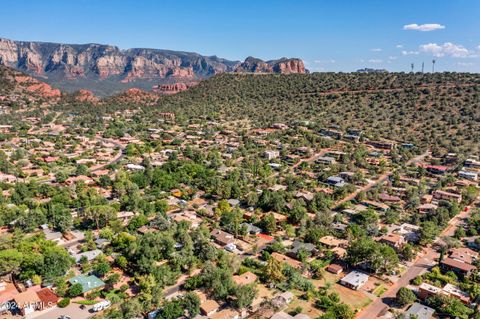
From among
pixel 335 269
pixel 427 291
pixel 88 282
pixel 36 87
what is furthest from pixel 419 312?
pixel 36 87

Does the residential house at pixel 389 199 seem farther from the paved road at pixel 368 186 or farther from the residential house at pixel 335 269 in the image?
the residential house at pixel 335 269

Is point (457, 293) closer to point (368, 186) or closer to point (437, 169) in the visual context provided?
point (368, 186)

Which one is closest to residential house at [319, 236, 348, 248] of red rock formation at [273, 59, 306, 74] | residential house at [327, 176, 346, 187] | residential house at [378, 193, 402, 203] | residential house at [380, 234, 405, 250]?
residential house at [380, 234, 405, 250]

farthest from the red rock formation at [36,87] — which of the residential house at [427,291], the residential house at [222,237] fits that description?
the residential house at [427,291]

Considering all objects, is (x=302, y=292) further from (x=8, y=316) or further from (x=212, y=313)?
(x=8, y=316)

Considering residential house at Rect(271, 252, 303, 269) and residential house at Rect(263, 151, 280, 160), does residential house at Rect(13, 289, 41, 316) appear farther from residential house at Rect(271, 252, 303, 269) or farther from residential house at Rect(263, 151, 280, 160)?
residential house at Rect(263, 151, 280, 160)

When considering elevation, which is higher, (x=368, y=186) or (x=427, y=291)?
(x=368, y=186)

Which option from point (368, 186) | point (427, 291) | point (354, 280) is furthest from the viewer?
point (368, 186)
